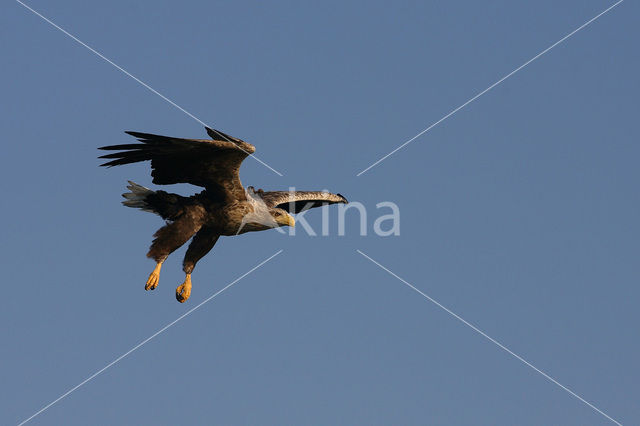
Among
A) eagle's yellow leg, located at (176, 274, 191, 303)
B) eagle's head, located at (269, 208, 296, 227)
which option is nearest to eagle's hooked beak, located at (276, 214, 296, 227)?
eagle's head, located at (269, 208, 296, 227)

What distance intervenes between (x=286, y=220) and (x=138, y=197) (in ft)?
8.27

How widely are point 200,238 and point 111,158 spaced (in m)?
2.00

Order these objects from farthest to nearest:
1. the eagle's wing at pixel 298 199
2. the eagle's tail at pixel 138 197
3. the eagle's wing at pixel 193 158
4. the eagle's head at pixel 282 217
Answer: the eagle's wing at pixel 298 199 → the eagle's head at pixel 282 217 → the eagle's tail at pixel 138 197 → the eagle's wing at pixel 193 158

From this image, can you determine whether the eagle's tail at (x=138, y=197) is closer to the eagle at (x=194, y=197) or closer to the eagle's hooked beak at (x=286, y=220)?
the eagle at (x=194, y=197)

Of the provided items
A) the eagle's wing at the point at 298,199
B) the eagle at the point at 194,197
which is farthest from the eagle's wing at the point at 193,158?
the eagle's wing at the point at 298,199

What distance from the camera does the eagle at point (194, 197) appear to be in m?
17.9

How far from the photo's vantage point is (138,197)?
737 inches

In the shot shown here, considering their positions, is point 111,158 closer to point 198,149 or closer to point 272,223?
point 198,149

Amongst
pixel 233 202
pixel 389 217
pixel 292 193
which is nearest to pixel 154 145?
pixel 233 202

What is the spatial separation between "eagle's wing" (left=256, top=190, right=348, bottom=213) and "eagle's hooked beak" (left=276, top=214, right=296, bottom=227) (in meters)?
0.38

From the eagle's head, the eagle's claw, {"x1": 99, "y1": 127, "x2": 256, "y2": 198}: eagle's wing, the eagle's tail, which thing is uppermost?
the eagle's head

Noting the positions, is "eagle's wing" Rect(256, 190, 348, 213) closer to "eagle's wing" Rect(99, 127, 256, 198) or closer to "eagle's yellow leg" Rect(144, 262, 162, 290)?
"eagle's wing" Rect(99, 127, 256, 198)

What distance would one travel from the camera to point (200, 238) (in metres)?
19.1

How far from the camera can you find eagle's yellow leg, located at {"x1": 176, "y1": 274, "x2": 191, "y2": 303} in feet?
62.2
